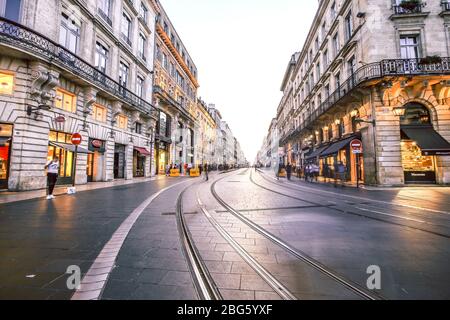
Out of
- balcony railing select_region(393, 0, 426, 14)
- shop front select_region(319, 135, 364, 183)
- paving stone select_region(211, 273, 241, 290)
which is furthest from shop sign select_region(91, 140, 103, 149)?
balcony railing select_region(393, 0, 426, 14)

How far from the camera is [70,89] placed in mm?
13820

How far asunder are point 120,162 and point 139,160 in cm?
350

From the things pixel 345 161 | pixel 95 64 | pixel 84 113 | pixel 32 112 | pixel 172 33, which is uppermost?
pixel 172 33

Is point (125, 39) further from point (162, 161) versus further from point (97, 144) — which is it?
point (162, 161)

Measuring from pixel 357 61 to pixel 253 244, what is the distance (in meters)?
18.9

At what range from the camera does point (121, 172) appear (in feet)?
66.0

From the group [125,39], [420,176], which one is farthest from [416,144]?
[125,39]

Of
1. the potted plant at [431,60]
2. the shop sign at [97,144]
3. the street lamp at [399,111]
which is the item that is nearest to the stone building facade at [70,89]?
the shop sign at [97,144]

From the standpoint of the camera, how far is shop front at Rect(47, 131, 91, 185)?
1256 centimetres

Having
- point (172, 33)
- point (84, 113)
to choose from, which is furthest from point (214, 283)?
point (172, 33)

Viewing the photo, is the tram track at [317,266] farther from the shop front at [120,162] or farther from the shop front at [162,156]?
the shop front at [162,156]
